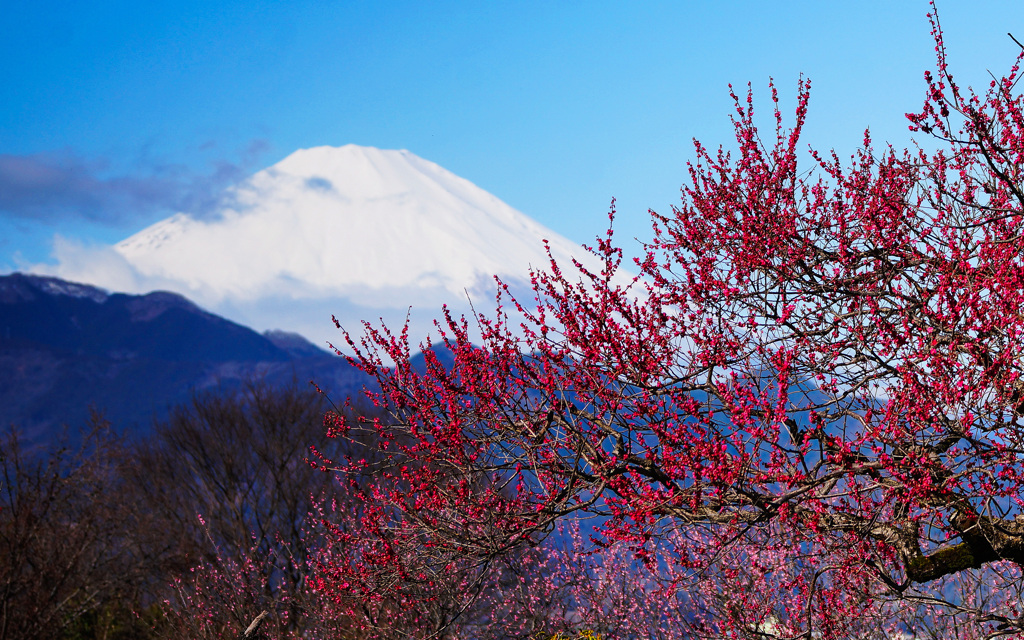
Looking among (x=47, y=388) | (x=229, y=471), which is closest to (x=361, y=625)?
(x=229, y=471)

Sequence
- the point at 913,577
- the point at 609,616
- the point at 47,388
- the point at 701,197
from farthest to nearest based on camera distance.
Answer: the point at 47,388
the point at 609,616
the point at 701,197
the point at 913,577

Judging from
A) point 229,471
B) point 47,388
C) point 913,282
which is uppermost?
point 47,388

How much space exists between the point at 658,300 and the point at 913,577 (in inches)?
132

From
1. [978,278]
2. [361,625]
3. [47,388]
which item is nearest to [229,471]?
[361,625]

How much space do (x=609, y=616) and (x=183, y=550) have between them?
1628 cm

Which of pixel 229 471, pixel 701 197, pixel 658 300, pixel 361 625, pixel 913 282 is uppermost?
pixel 229 471

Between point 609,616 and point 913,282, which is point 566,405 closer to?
point 913,282

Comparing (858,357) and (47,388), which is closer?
(858,357)

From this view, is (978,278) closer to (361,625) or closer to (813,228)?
(813,228)

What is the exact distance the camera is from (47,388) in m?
164

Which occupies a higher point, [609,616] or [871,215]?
[871,215]

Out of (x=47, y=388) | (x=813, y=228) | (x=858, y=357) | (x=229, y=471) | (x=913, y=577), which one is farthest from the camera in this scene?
(x=47, y=388)

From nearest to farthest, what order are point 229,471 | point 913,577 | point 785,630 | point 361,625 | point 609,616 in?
point 913,577
point 785,630
point 361,625
point 609,616
point 229,471

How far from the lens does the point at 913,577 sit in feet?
21.5
